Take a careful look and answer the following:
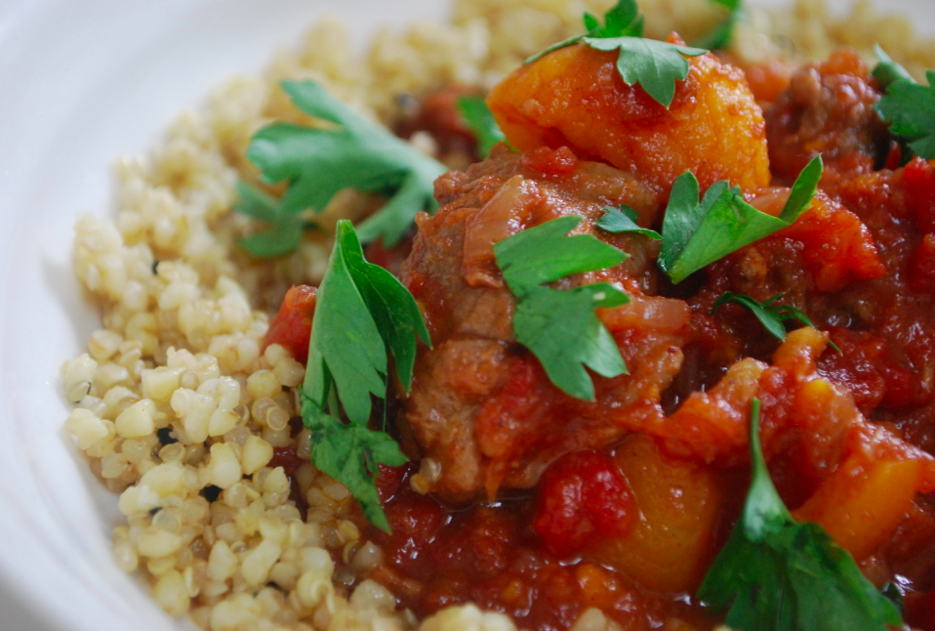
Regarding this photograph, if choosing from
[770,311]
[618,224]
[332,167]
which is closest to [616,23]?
[618,224]

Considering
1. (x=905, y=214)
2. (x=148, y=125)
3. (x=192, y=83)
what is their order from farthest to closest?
(x=192, y=83) → (x=148, y=125) → (x=905, y=214)

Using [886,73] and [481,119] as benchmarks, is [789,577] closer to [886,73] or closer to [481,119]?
[886,73]

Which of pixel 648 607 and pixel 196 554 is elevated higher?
pixel 196 554

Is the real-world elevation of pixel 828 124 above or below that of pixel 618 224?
below

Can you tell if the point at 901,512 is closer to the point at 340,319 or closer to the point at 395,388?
the point at 395,388

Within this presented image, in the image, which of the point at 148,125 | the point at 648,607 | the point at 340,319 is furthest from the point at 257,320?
the point at 648,607

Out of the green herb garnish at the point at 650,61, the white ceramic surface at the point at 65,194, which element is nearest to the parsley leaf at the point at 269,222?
the white ceramic surface at the point at 65,194

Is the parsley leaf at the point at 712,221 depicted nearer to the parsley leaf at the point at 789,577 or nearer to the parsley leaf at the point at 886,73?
the parsley leaf at the point at 789,577
